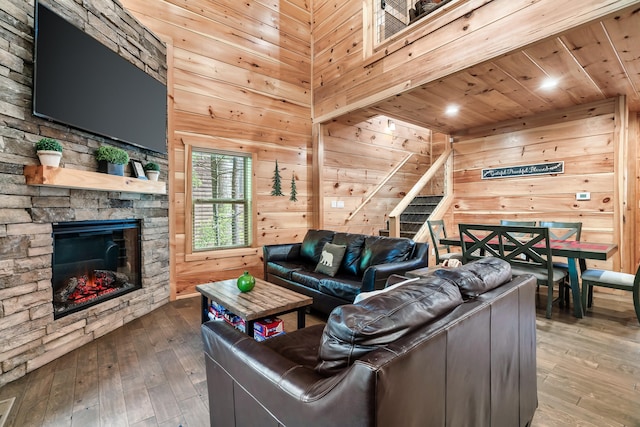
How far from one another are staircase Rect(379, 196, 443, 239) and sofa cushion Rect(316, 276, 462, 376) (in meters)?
4.41

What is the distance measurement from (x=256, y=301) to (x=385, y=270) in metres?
1.20

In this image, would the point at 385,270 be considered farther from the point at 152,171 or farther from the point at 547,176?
the point at 547,176

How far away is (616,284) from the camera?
2818mm

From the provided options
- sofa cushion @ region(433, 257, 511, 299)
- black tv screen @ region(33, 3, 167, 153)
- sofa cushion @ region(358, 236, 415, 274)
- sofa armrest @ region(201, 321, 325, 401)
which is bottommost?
sofa armrest @ region(201, 321, 325, 401)

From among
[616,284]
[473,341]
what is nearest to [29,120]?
[473,341]

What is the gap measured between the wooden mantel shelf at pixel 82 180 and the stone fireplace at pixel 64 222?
1 centimetres

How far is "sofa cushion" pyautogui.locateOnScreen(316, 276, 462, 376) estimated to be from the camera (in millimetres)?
932

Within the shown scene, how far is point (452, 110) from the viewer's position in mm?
4578

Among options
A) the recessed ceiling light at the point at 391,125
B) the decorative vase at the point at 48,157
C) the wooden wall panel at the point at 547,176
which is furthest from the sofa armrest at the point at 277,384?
the recessed ceiling light at the point at 391,125

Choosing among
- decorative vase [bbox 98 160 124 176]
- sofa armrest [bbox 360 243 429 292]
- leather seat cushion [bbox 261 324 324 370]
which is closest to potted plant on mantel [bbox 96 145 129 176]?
decorative vase [bbox 98 160 124 176]

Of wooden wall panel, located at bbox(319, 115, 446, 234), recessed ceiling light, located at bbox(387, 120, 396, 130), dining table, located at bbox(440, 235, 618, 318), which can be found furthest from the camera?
recessed ceiling light, located at bbox(387, 120, 396, 130)

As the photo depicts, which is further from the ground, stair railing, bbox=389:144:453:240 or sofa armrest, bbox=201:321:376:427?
stair railing, bbox=389:144:453:240

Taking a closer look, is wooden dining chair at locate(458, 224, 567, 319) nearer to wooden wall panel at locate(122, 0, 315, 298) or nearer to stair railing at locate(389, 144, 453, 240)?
stair railing at locate(389, 144, 453, 240)

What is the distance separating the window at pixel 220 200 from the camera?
14.1 feet
